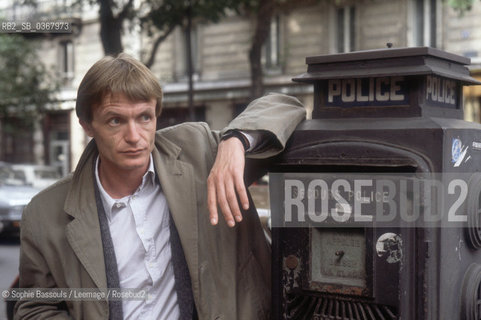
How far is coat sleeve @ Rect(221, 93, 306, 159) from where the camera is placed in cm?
214

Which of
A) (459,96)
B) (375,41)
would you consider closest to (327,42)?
(375,41)

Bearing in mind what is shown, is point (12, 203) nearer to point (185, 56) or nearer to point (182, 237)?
point (182, 237)

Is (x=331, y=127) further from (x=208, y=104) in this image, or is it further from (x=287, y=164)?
(x=208, y=104)

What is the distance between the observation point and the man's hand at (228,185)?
6.54 feet

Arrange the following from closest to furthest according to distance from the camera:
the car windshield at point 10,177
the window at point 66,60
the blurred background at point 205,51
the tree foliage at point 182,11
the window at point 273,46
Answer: the tree foliage at point 182,11, the car windshield at point 10,177, the blurred background at point 205,51, the window at point 273,46, the window at point 66,60

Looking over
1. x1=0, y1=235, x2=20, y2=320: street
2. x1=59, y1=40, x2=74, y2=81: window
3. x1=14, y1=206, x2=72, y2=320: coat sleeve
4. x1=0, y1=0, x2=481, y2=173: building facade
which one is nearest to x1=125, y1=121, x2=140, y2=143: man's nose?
x1=14, y1=206, x2=72, y2=320: coat sleeve

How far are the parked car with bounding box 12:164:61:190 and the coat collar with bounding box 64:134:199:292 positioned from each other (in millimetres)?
10571

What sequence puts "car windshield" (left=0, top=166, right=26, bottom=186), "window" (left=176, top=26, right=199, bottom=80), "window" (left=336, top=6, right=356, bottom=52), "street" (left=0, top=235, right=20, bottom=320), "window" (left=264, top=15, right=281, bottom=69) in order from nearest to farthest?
"street" (left=0, top=235, right=20, bottom=320)
"car windshield" (left=0, top=166, right=26, bottom=186)
"window" (left=336, top=6, right=356, bottom=52)
"window" (left=264, top=15, right=281, bottom=69)
"window" (left=176, top=26, right=199, bottom=80)

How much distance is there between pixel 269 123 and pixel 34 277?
95 cm

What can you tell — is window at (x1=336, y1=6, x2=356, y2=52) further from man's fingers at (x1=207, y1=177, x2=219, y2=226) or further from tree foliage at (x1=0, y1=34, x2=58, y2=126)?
man's fingers at (x1=207, y1=177, x2=219, y2=226)

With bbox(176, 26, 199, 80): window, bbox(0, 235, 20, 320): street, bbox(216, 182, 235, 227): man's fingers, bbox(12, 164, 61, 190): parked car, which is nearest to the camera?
bbox(216, 182, 235, 227): man's fingers

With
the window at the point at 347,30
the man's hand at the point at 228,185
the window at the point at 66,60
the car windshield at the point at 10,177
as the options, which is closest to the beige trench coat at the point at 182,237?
the man's hand at the point at 228,185

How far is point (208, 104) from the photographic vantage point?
19812 millimetres

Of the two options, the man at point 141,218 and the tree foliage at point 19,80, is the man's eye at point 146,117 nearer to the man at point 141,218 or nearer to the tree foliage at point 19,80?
the man at point 141,218
